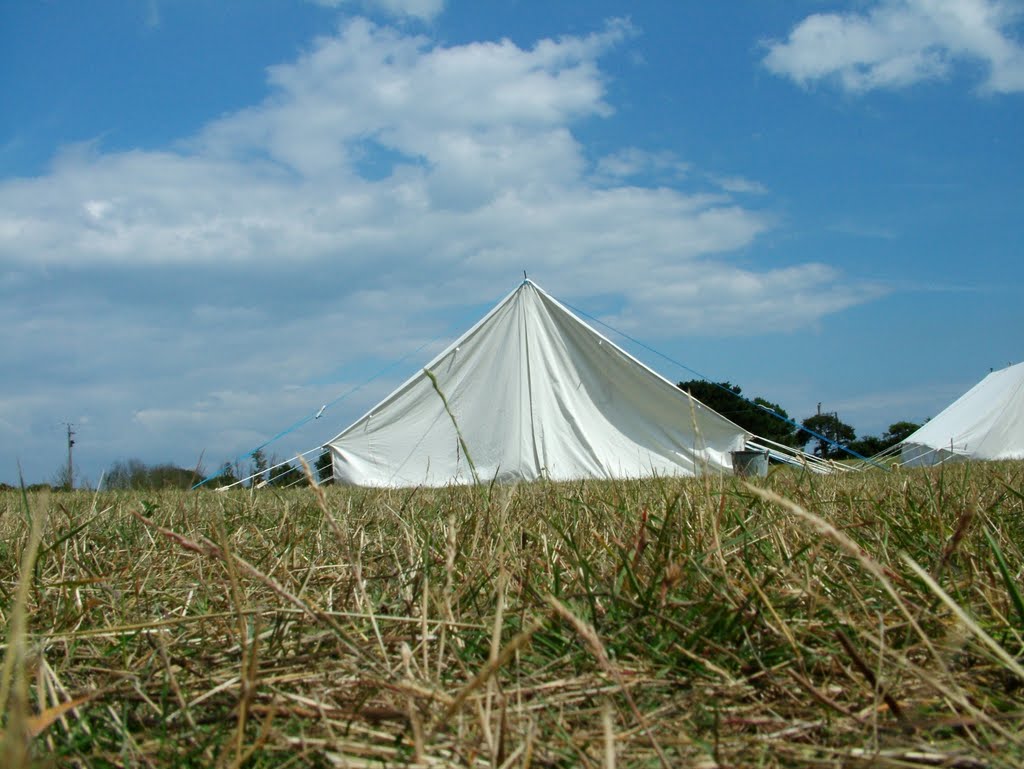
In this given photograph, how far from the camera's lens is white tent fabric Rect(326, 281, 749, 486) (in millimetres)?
7258

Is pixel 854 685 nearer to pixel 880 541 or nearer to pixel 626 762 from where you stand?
pixel 626 762

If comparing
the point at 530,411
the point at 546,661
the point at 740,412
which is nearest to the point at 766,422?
the point at 740,412

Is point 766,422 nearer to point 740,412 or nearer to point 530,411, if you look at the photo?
point 740,412

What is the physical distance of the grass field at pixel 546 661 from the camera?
54cm

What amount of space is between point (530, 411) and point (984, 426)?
26.6ft

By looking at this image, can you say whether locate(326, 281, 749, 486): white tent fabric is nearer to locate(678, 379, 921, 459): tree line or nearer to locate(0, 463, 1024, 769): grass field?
locate(678, 379, 921, 459): tree line

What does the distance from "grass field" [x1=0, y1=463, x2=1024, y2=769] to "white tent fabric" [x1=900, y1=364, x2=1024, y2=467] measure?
1132cm

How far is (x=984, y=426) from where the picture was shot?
12.1 m

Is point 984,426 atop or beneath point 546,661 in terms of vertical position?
atop

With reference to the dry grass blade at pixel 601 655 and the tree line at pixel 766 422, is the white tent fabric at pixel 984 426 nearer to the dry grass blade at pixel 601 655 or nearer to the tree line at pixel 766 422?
the tree line at pixel 766 422

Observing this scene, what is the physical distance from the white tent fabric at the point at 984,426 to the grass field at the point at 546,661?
1132cm

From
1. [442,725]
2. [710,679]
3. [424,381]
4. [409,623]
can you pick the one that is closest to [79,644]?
[409,623]

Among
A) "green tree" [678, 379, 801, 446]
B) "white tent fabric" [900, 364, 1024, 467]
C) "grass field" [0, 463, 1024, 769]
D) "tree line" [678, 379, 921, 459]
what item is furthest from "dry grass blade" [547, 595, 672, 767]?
"white tent fabric" [900, 364, 1024, 467]

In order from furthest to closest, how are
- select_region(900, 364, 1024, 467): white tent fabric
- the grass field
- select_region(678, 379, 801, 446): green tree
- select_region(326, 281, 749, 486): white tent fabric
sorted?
select_region(900, 364, 1024, 467): white tent fabric, select_region(678, 379, 801, 446): green tree, select_region(326, 281, 749, 486): white tent fabric, the grass field
